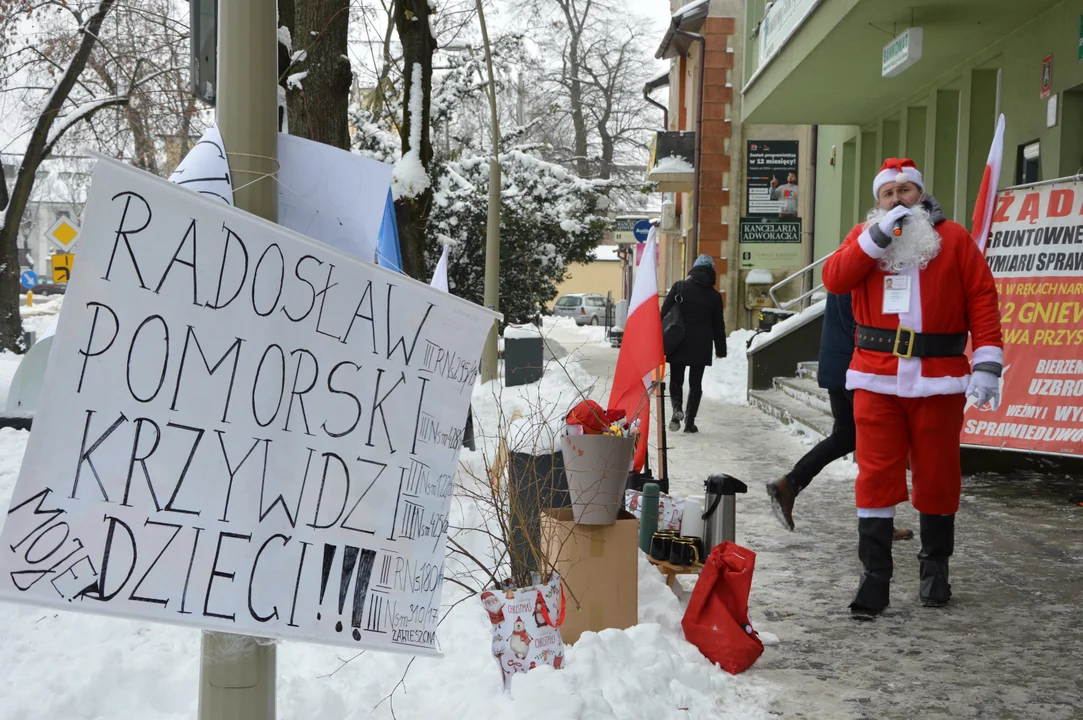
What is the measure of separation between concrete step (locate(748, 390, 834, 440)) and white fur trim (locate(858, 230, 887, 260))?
5.20 metres

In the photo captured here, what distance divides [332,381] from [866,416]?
306cm

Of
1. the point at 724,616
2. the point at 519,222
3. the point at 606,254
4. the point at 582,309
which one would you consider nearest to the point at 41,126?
the point at 519,222

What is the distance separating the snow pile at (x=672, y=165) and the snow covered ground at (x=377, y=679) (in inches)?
823

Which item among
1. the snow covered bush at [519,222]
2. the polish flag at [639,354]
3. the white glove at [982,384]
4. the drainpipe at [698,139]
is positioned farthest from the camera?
the drainpipe at [698,139]

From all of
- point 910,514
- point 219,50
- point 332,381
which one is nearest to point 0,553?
point 332,381

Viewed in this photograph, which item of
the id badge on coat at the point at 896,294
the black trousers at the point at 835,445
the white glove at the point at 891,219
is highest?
the white glove at the point at 891,219

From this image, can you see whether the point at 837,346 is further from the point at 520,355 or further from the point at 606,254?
the point at 606,254

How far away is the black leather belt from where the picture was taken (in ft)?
15.5

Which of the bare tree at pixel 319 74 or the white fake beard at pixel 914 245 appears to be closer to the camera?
the white fake beard at pixel 914 245

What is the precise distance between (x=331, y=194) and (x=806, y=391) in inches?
394

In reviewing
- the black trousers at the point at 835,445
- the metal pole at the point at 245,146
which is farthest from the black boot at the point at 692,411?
the metal pole at the point at 245,146

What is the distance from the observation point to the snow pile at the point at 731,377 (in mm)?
15758

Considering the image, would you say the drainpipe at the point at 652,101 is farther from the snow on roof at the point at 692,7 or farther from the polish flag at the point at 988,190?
the polish flag at the point at 988,190

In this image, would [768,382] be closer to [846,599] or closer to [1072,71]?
[1072,71]
